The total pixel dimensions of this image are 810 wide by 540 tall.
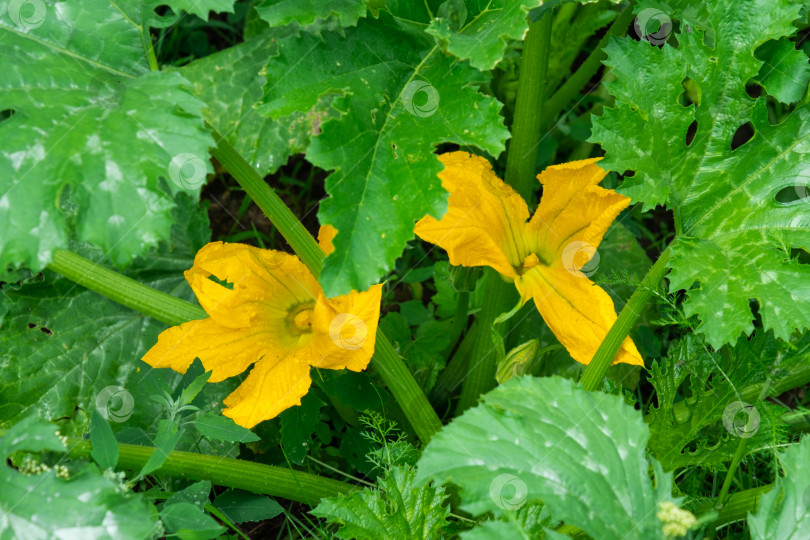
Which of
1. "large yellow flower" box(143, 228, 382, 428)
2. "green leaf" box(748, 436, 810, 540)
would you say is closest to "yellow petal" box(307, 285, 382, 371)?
"large yellow flower" box(143, 228, 382, 428)

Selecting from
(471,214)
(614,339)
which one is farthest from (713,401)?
(471,214)

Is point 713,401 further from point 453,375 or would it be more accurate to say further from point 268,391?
point 268,391

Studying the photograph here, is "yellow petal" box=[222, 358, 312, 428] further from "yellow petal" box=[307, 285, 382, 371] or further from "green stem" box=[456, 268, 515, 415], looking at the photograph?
"green stem" box=[456, 268, 515, 415]

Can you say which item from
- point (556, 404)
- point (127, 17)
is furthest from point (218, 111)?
point (556, 404)

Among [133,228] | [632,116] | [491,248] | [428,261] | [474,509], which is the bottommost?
[428,261]

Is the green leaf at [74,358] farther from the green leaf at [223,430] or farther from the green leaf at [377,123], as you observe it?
the green leaf at [377,123]

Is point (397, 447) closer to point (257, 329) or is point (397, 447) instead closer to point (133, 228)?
point (257, 329)

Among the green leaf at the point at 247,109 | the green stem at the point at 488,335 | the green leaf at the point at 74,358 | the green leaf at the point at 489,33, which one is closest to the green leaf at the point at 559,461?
the green stem at the point at 488,335
